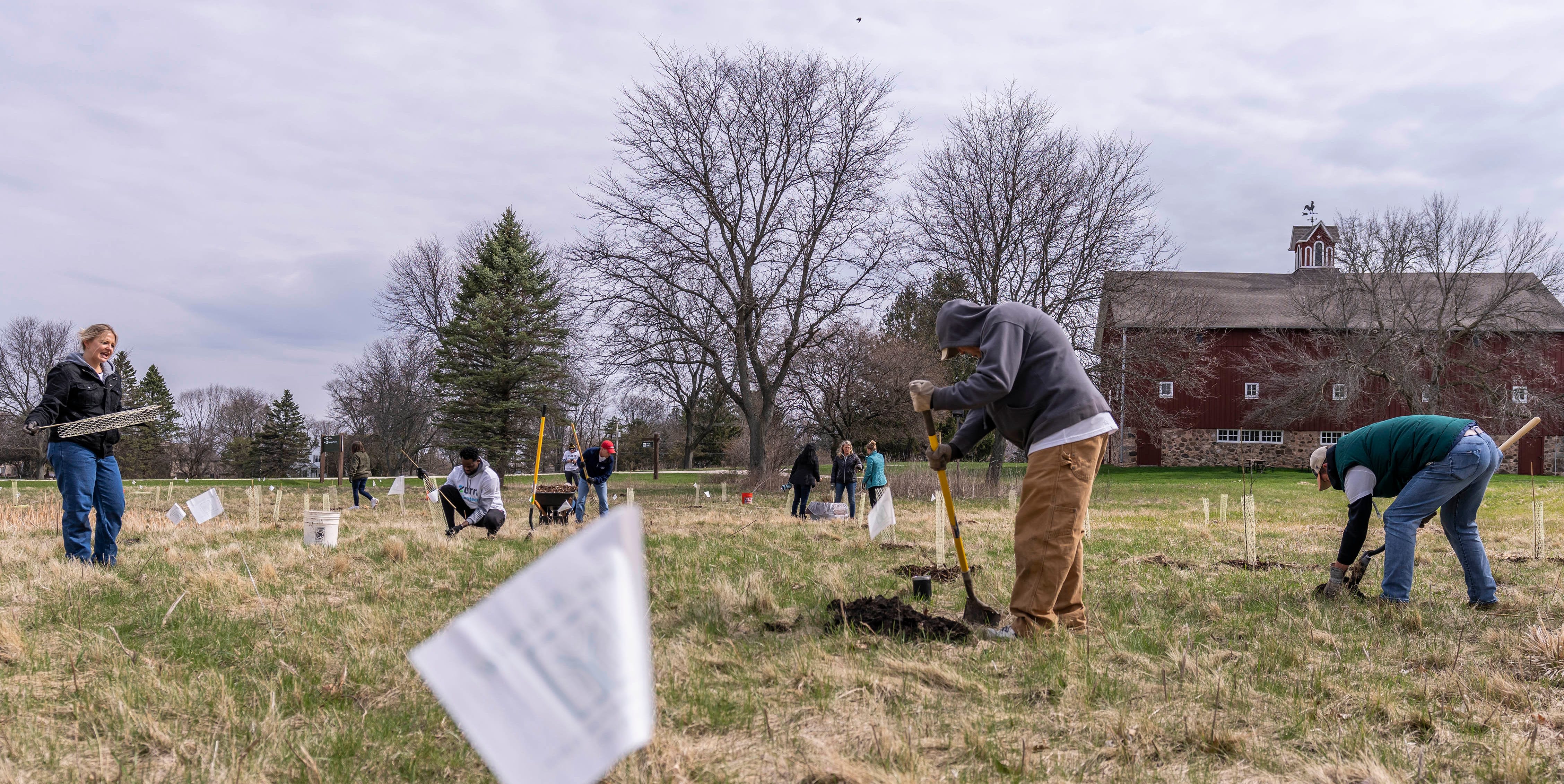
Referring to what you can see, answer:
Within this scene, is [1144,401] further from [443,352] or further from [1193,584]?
[443,352]

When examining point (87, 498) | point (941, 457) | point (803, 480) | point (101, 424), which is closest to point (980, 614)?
point (941, 457)

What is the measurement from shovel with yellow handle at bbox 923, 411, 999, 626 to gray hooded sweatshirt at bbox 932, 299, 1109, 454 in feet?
1.00

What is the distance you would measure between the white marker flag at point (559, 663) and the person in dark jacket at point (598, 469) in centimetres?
1270

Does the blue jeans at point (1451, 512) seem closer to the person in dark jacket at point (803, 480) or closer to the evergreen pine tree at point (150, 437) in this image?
the person in dark jacket at point (803, 480)

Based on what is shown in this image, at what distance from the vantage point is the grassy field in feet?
8.69

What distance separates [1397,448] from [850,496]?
38.2ft

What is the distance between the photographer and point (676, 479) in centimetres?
3600

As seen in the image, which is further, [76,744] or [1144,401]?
[1144,401]

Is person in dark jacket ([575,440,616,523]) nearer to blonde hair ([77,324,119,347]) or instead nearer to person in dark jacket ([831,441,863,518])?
person in dark jacket ([831,441,863,518])

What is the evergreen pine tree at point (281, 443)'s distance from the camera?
159 ft

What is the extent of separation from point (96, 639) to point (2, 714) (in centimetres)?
107

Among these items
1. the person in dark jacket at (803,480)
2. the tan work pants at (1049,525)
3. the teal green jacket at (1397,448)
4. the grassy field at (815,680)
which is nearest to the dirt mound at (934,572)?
the grassy field at (815,680)

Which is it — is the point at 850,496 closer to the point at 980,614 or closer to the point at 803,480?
the point at 803,480

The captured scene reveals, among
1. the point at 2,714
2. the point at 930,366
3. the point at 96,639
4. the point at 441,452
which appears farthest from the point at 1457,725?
the point at 441,452
